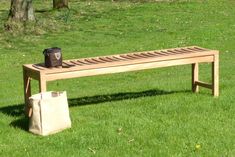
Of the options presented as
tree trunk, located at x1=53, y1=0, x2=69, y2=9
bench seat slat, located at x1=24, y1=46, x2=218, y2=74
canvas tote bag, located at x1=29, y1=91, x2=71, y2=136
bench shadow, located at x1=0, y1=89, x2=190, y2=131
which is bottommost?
bench shadow, located at x1=0, y1=89, x2=190, y2=131

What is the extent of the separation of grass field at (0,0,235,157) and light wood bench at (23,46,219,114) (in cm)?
53

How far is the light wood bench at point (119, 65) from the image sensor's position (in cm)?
793

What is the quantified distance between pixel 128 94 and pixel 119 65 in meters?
1.81

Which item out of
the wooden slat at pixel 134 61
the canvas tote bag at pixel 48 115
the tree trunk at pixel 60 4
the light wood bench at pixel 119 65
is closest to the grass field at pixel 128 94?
the canvas tote bag at pixel 48 115

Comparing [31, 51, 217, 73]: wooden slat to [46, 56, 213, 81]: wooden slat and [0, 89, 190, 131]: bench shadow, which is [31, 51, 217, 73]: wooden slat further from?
[0, 89, 190, 131]: bench shadow

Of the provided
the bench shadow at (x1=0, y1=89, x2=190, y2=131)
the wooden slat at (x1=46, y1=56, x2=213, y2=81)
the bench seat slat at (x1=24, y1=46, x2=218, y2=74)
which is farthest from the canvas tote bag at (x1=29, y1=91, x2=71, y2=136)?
the bench shadow at (x1=0, y1=89, x2=190, y2=131)

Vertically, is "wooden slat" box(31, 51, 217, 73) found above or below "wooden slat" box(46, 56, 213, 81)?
above

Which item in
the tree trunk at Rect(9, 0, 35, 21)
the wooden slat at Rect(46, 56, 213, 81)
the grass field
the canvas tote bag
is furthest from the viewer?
the tree trunk at Rect(9, 0, 35, 21)

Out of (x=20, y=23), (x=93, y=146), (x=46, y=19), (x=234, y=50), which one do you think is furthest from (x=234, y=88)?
(x=46, y=19)

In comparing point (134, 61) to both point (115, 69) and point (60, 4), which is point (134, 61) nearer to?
point (115, 69)

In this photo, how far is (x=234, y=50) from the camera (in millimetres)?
16188

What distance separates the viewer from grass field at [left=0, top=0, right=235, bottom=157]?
6.98m

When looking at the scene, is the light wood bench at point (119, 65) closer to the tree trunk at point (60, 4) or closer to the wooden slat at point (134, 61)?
the wooden slat at point (134, 61)

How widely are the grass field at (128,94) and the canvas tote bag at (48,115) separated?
0.12 metres
